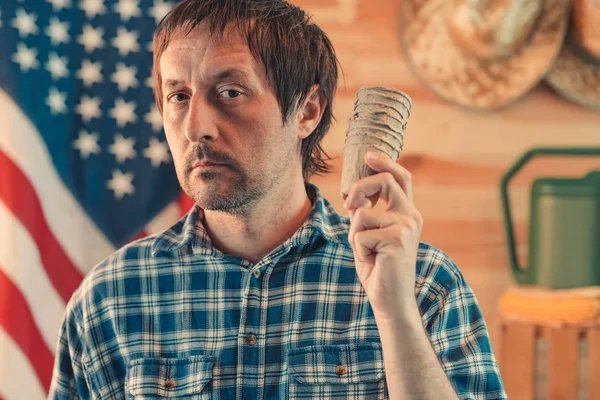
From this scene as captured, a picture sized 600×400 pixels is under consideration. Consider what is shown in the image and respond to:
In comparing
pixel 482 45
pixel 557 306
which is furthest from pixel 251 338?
pixel 482 45

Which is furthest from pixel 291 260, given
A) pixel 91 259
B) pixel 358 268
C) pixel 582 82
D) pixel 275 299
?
pixel 582 82

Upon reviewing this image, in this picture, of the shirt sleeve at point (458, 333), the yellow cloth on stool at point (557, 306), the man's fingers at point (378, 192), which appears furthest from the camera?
the yellow cloth on stool at point (557, 306)

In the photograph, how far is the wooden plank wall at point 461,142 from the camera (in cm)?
193

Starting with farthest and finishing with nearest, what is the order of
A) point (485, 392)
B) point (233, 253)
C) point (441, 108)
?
point (441, 108) → point (233, 253) → point (485, 392)

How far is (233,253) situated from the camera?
1.14 m

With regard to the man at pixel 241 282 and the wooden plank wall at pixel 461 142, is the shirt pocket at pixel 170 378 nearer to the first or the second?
the man at pixel 241 282

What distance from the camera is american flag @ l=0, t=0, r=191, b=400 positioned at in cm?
177

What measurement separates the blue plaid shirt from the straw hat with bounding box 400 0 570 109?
85cm

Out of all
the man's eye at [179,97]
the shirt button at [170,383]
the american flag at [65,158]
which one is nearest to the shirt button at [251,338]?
the shirt button at [170,383]

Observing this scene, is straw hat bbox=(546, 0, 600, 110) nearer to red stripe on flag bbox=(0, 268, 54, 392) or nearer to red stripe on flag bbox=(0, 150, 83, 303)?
red stripe on flag bbox=(0, 150, 83, 303)

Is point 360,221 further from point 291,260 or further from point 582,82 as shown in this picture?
point 582,82

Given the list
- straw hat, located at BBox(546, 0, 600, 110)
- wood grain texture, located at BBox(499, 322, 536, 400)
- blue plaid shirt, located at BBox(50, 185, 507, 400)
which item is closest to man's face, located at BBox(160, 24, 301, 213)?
blue plaid shirt, located at BBox(50, 185, 507, 400)

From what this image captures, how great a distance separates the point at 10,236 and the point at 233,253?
2.84 feet

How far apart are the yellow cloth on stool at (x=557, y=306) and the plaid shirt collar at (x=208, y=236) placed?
2.30 feet
